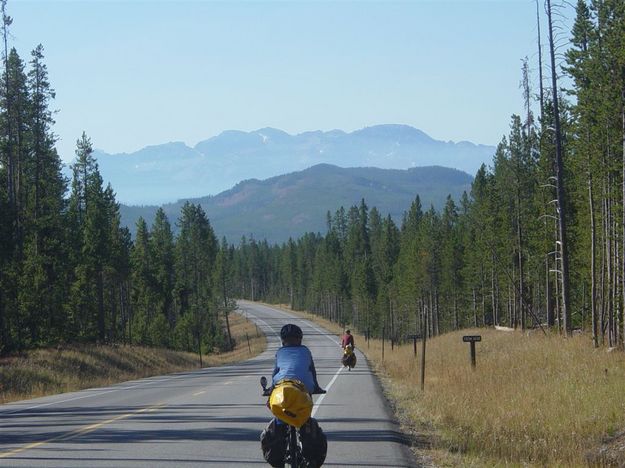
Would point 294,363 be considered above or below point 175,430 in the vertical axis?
above

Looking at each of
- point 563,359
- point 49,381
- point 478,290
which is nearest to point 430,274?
point 478,290

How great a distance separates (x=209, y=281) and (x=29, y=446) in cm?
10000

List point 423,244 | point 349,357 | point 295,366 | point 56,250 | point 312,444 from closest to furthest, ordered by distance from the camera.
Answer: point 312,444
point 295,366
point 349,357
point 56,250
point 423,244

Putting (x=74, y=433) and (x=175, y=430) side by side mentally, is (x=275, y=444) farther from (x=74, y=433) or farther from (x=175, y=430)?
(x=74, y=433)

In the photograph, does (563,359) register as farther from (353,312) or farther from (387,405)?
(353,312)

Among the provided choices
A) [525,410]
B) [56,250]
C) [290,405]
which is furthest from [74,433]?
[56,250]

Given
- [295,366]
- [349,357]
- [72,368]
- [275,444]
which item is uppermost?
[295,366]

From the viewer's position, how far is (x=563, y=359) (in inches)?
942

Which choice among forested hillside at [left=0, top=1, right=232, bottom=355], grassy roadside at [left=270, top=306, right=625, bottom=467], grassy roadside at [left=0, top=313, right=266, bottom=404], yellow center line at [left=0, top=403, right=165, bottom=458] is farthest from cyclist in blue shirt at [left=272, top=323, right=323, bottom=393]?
forested hillside at [left=0, top=1, right=232, bottom=355]

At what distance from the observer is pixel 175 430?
15.3 m

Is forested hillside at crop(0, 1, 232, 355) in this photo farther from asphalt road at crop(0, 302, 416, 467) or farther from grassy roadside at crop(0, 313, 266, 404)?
asphalt road at crop(0, 302, 416, 467)

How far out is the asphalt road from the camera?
12.1m

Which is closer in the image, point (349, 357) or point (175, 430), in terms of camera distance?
point (175, 430)

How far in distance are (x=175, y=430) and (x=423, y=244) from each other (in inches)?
3109
